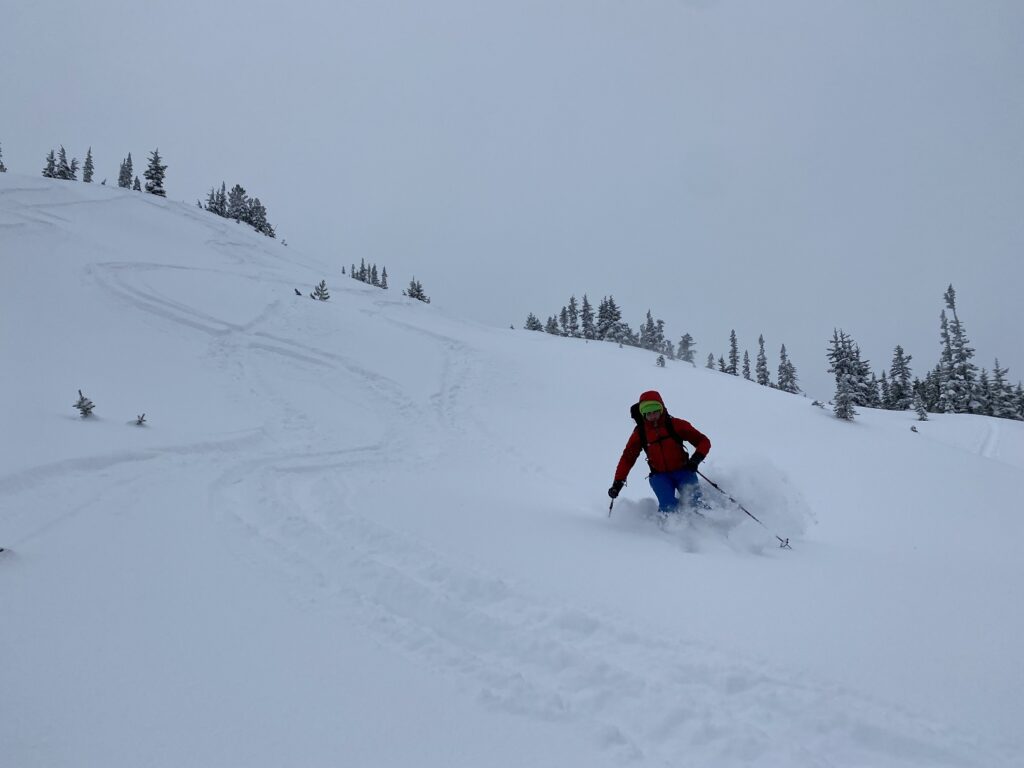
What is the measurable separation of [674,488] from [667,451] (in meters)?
0.55

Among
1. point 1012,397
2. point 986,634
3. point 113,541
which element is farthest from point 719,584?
point 1012,397

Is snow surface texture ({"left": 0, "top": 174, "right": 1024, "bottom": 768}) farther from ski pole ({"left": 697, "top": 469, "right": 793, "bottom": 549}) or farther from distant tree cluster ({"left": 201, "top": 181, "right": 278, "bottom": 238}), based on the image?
distant tree cluster ({"left": 201, "top": 181, "right": 278, "bottom": 238})

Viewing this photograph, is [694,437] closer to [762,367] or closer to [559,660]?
[559,660]

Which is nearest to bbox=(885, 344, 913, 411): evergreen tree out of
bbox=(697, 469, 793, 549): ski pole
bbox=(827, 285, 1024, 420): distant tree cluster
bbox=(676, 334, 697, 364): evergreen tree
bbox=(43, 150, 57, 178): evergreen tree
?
bbox=(827, 285, 1024, 420): distant tree cluster

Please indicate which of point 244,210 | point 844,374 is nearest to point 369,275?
point 244,210

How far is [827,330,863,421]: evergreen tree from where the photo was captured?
22.9 metres

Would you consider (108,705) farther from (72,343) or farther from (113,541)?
(72,343)

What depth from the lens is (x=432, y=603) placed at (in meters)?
4.71

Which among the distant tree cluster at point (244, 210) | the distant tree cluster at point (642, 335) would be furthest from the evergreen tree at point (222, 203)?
the distant tree cluster at point (642, 335)

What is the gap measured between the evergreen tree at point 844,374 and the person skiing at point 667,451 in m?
19.4

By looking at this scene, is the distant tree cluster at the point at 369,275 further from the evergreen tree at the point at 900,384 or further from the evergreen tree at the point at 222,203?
the evergreen tree at the point at 900,384

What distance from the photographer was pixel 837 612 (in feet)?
14.2

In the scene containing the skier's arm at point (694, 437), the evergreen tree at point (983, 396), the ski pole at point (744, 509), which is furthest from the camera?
the evergreen tree at point (983, 396)

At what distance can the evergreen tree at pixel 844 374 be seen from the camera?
75.2ft
